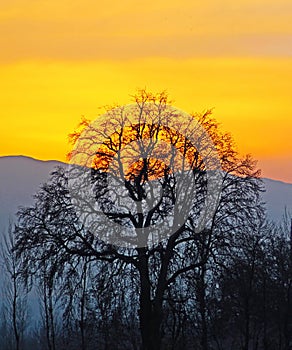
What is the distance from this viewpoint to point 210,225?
46031 millimetres

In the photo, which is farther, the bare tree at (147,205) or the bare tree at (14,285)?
the bare tree at (14,285)

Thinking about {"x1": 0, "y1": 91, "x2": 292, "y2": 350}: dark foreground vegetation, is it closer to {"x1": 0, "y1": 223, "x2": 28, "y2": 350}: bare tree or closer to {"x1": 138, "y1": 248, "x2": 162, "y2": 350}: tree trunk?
{"x1": 138, "y1": 248, "x2": 162, "y2": 350}: tree trunk

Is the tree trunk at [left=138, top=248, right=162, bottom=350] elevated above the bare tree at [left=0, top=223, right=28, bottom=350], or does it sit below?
below

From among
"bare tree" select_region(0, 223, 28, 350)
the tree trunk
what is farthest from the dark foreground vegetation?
"bare tree" select_region(0, 223, 28, 350)

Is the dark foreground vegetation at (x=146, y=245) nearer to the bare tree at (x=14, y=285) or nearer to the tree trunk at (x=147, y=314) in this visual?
the tree trunk at (x=147, y=314)

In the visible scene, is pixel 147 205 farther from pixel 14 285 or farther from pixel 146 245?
pixel 14 285

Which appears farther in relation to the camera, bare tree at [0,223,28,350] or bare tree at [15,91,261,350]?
bare tree at [0,223,28,350]

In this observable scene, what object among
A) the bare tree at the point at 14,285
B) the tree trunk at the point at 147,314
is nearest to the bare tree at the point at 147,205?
the tree trunk at the point at 147,314

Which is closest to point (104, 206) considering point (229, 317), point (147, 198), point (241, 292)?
point (147, 198)

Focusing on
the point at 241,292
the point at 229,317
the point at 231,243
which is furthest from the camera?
the point at 229,317

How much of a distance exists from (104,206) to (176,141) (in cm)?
439

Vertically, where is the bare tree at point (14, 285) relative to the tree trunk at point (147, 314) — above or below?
above

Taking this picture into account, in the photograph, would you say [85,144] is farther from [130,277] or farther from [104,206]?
[130,277]

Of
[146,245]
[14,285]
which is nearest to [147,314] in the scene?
[146,245]
